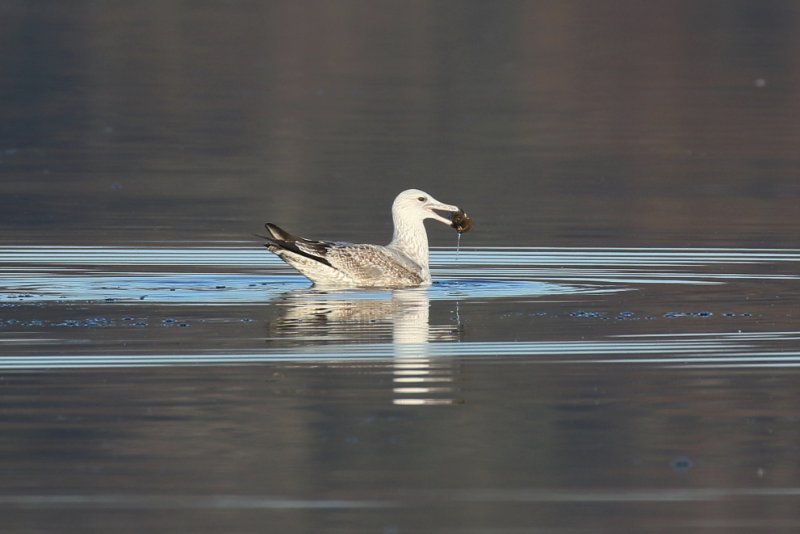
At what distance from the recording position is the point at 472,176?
2434 cm

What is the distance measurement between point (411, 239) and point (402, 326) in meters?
3.21

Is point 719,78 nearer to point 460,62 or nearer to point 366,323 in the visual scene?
point 460,62

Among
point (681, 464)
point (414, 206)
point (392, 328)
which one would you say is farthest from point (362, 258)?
point (681, 464)

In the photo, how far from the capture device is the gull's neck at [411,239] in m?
16.0

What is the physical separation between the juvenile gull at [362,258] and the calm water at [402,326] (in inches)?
9.3

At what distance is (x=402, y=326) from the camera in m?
13.0

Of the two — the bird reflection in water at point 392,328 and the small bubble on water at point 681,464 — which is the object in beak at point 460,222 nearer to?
the bird reflection in water at point 392,328

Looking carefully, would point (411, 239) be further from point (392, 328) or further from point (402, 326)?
point (392, 328)

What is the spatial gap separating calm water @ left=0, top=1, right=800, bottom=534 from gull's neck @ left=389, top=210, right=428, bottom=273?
35 cm

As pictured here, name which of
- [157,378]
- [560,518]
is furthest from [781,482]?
[157,378]

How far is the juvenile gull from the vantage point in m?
15.0

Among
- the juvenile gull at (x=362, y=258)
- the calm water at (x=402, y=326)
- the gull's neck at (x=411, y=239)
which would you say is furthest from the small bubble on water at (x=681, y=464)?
the gull's neck at (x=411, y=239)

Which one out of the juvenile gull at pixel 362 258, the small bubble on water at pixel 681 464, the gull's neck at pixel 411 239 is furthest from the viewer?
the gull's neck at pixel 411 239

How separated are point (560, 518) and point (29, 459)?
2.31 metres
